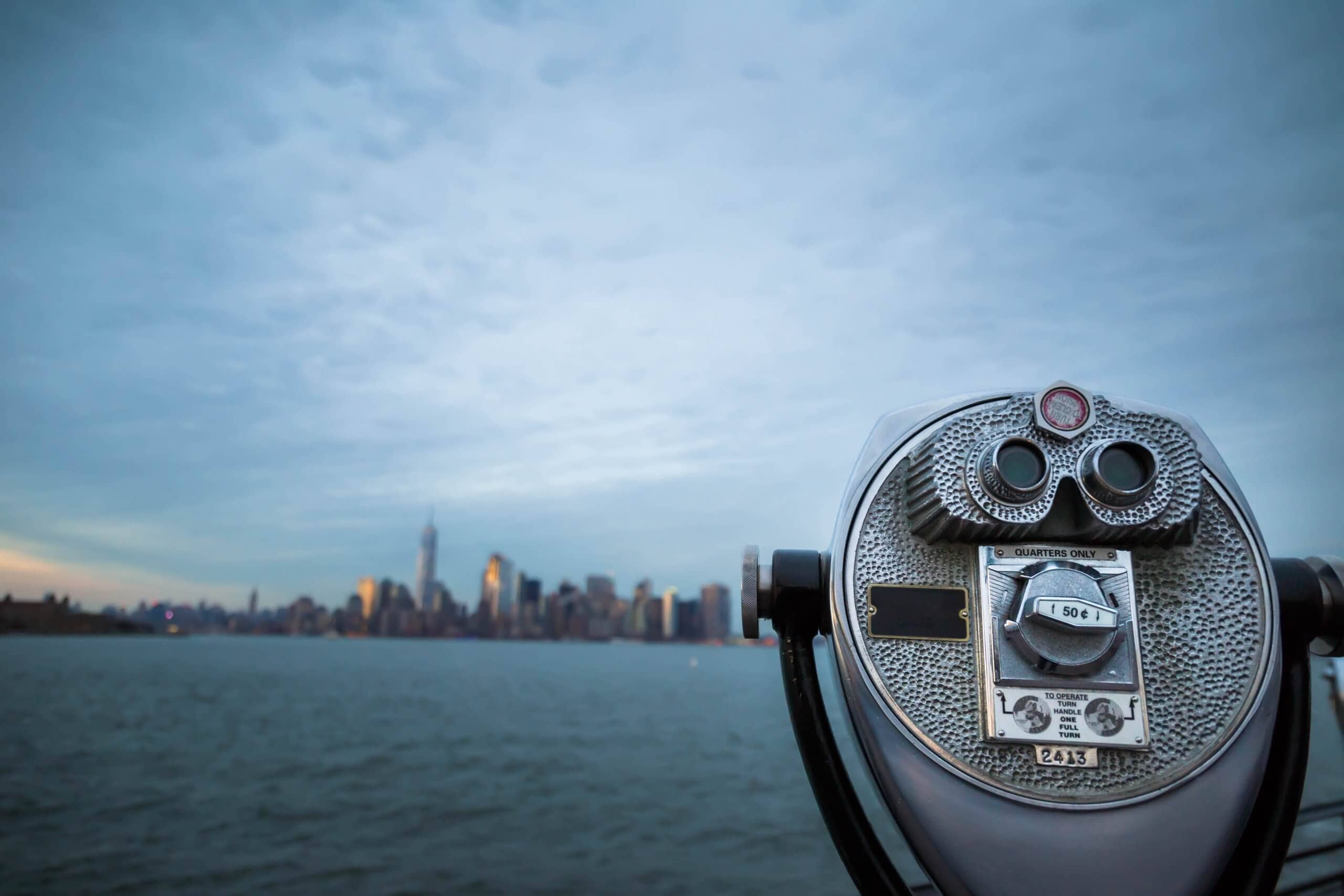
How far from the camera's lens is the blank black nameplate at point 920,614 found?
1247 mm

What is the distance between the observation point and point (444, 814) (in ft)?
48.7

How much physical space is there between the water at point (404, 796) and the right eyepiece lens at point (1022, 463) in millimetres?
3387

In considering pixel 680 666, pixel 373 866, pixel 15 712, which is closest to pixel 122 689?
pixel 15 712

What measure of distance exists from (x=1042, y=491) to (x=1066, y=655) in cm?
23

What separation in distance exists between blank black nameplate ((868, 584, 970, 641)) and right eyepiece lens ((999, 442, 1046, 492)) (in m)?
0.19

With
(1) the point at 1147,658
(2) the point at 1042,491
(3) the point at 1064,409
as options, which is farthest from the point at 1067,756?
(3) the point at 1064,409

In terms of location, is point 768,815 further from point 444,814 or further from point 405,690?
point 405,690

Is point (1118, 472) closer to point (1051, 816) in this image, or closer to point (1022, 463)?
point (1022, 463)

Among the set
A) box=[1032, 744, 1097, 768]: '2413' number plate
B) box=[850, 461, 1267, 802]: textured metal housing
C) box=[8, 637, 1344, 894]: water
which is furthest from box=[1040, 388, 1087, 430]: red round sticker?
box=[8, 637, 1344, 894]: water

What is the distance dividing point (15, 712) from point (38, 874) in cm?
2477

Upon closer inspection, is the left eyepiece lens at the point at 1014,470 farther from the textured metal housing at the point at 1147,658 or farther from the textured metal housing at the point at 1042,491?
the textured metal housing at the point at 1147,658

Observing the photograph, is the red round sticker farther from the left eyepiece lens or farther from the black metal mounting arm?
the black metal mounting arm

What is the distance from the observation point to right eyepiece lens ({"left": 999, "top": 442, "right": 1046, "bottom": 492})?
1.26 m

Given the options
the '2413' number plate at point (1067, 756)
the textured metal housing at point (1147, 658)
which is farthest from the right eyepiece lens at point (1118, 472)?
the '2413' number plate at point (1067, 756)
